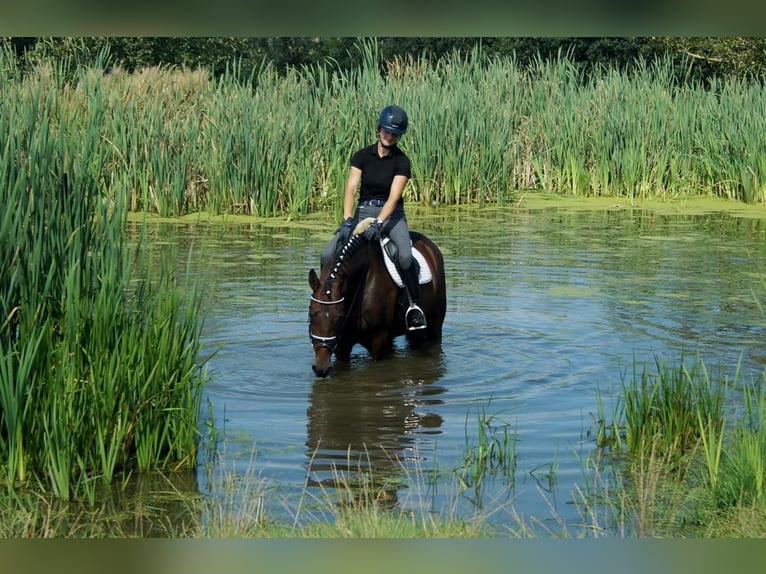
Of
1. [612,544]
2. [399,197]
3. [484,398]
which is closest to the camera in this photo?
[612,544]

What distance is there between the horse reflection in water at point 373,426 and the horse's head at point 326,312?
29 cm

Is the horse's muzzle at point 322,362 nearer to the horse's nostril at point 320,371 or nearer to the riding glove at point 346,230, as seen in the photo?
the horse's nostril at point 320,371

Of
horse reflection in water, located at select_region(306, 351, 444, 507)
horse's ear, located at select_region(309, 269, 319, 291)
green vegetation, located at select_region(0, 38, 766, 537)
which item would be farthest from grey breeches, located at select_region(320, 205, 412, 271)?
green vegetation, located at select_region(0, 38, 766, 537)

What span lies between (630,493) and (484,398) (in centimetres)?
249

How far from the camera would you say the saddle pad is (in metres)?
9.84

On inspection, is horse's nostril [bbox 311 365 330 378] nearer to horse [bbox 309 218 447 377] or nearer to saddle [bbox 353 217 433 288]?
horse [bbox 309 218 447 377]

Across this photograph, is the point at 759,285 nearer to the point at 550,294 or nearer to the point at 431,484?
the point at 550,294

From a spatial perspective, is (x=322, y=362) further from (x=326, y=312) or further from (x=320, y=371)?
(x=326, y=312)

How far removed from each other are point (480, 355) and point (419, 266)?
0.95 m

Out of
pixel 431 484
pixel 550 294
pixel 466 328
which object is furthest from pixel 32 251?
pixel 550 294

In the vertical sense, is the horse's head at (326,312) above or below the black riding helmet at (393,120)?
below

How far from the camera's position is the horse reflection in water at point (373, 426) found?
6691 millimetres

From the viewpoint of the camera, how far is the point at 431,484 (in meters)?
6.59

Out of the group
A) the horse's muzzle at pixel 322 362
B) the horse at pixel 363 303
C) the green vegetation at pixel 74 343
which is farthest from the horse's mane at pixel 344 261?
the green vegetation at pixel 74 343
